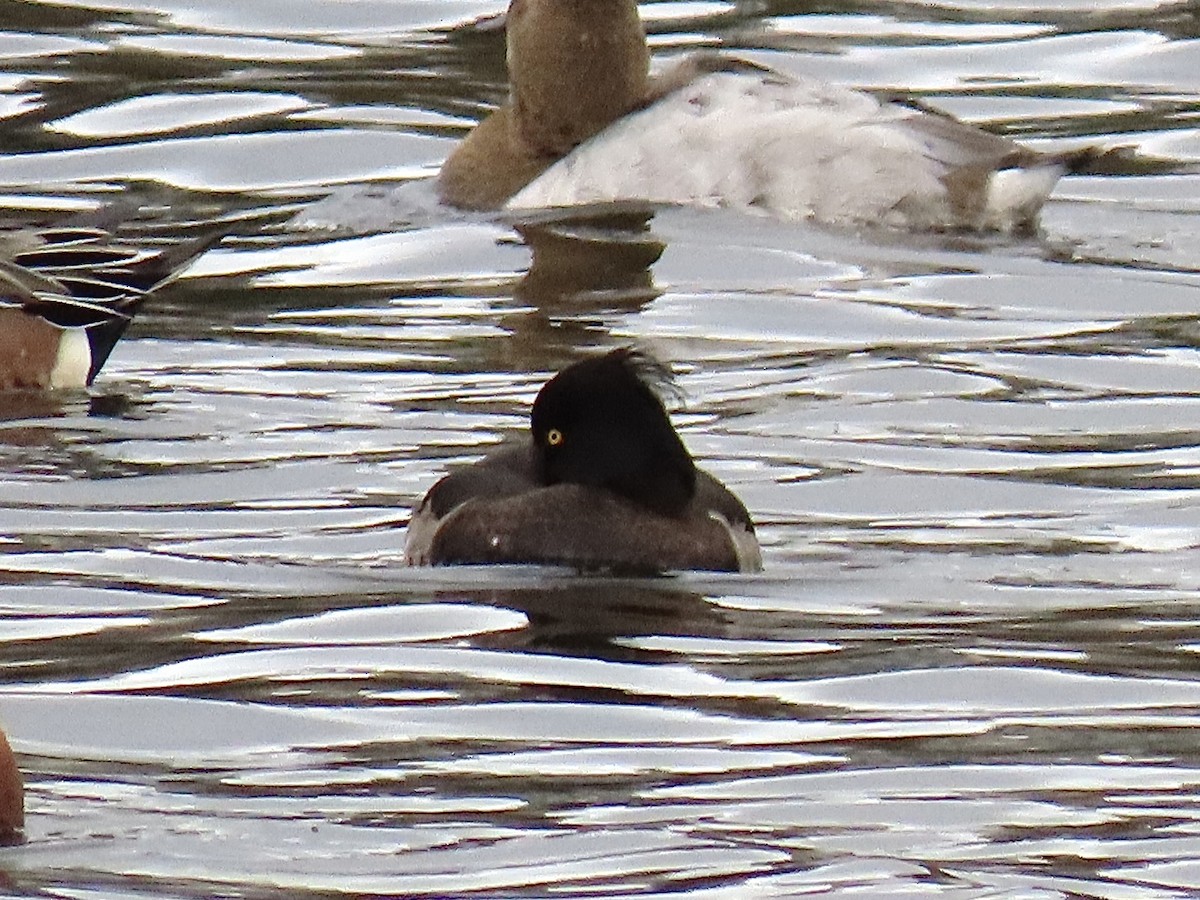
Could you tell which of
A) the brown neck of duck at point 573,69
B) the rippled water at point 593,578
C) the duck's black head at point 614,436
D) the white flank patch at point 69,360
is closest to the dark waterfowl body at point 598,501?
the duck's black head at point 614,436

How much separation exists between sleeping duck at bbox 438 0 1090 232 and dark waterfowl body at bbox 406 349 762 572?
5573 mm

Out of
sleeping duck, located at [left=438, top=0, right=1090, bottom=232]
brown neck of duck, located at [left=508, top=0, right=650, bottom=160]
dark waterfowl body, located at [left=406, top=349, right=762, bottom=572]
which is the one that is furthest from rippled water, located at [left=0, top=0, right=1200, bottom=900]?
brown neck of duck, located at [left=508, top=0, right=650, bottom=160]

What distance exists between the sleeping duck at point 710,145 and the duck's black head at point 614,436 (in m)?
5.55

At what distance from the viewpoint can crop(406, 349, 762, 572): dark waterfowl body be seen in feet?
29.8

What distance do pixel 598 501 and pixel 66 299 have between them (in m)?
3.46

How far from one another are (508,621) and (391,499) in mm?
1729

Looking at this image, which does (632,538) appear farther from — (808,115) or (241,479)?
(808,115)

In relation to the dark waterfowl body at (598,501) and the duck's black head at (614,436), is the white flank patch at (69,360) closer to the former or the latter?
the dark waterfowl body at (598,501)

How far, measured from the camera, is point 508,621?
27.7 ft

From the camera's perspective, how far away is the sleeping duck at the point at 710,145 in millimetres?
14859

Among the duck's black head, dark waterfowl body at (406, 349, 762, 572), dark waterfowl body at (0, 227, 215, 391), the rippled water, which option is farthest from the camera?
dark waterfowl body at (0, 227, 215, 391)

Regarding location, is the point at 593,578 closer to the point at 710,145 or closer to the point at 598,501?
the point at 598,501

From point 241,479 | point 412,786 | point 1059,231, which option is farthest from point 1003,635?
point 1059,231

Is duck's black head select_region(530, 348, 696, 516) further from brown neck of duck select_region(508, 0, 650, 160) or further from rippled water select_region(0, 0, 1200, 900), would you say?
brown neck of duck select_region(508, 0, 650, 160)
